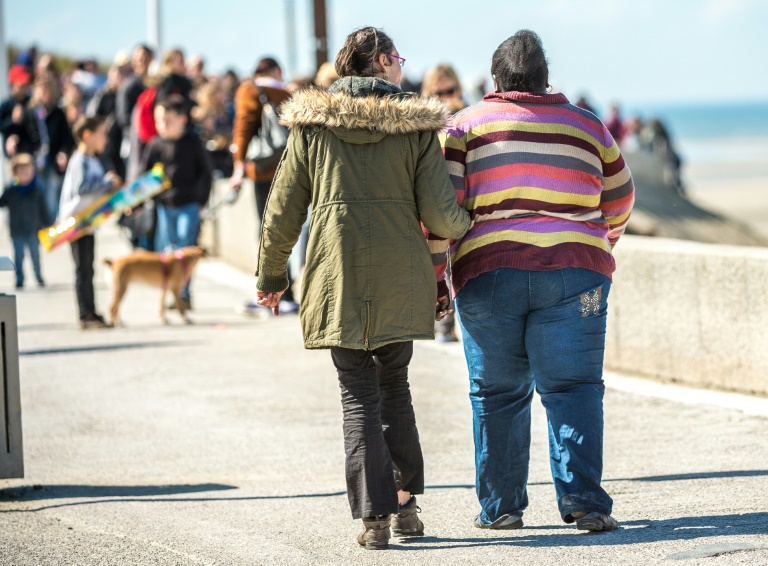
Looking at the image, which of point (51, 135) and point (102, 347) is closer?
point (102, 347)

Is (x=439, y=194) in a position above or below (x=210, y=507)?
above

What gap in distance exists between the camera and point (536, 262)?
4.77 metres

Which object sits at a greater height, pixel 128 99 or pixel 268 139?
pixel 128 99

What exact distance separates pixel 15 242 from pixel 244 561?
933 cm

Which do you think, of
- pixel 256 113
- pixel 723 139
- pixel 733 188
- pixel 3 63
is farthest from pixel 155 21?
pixel 723 139

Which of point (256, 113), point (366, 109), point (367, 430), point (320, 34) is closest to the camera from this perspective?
point (366, 109)

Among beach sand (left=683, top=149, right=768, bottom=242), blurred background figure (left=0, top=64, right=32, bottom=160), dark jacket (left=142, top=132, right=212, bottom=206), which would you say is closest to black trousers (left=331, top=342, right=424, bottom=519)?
dark jacket (left=142, top=132, right=212, bottom=206)

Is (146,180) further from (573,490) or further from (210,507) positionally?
(573,490)

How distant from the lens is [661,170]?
19.2 meters

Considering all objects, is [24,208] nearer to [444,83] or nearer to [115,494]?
[444,83]

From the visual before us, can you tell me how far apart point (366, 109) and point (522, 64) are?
653mm

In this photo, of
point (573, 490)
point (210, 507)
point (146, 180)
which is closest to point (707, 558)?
point (573, 490)

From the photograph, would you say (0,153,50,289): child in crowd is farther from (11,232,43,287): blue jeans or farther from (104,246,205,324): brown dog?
(104,246,205,324): brown dog

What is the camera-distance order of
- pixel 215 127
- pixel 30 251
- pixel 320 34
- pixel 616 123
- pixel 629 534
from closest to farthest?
pixel 629 534
pixel 320 34
pixel 30 251
pixel 215 127
pixel 616 123
